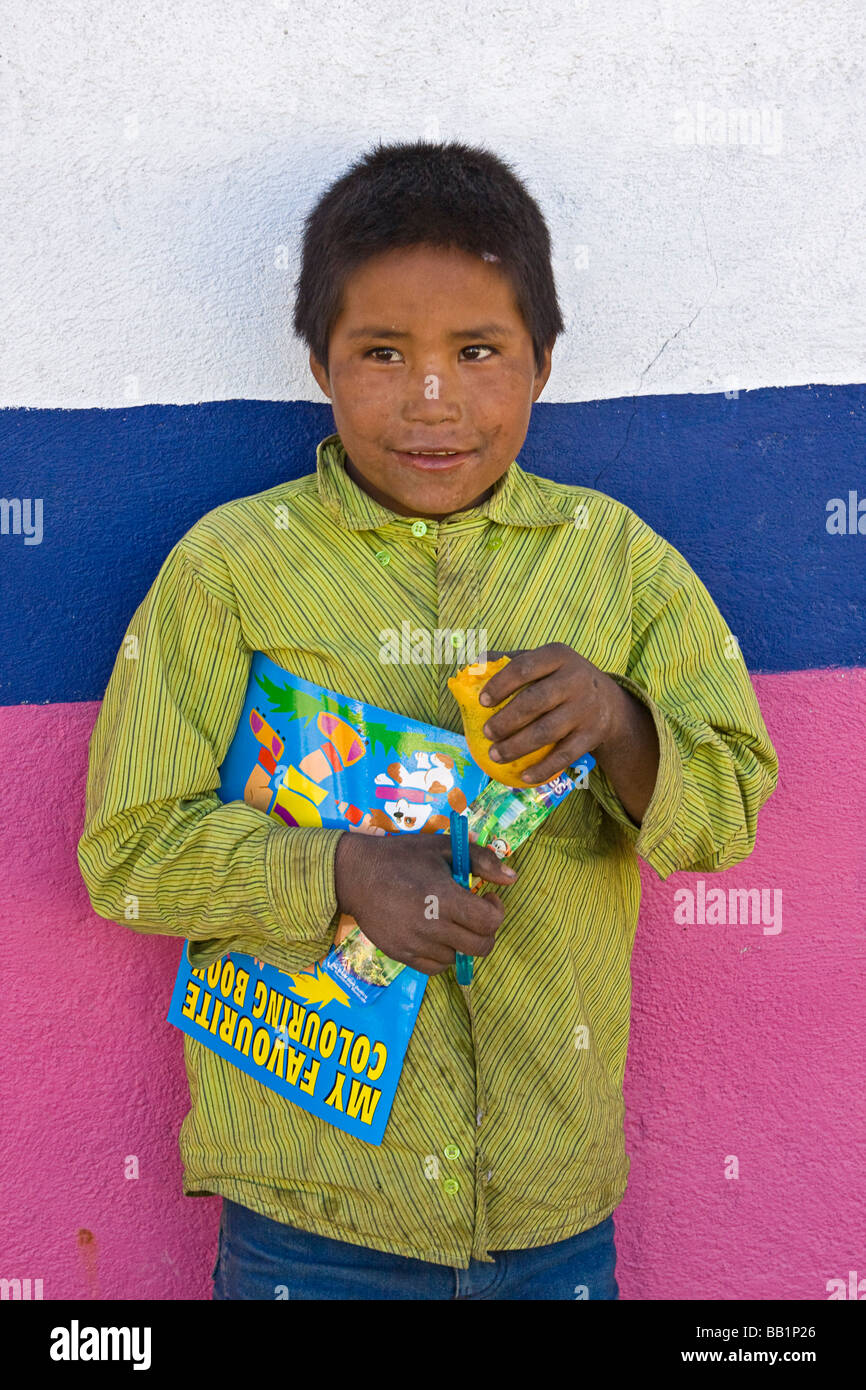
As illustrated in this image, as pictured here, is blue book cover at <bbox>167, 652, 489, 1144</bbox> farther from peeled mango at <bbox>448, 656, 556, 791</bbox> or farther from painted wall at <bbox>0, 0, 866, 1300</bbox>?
painted wall at <bbox>0, 0, 866, 1300</bbox>

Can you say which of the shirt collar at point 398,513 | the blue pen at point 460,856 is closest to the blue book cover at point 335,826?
the blue pen at point 460,856

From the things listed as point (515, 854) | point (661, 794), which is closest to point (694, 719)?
point (661, 794)

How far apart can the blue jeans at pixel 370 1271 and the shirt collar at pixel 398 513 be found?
93cm

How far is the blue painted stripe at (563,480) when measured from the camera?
2.00 meters

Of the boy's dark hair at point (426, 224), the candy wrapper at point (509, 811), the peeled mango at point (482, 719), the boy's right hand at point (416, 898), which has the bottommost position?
the boy's right hand at point (416, 898)

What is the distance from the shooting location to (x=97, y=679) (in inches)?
79.6

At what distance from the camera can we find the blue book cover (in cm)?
167

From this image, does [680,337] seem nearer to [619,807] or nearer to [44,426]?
[619,807]

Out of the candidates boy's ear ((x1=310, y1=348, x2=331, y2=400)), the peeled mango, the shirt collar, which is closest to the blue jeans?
the peeled mango

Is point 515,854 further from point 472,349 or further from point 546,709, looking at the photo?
point 472,349

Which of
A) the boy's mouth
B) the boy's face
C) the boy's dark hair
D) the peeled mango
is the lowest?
the peeled mango

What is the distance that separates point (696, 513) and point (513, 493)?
1.38 feet

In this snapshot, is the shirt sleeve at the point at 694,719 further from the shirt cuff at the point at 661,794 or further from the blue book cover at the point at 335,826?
the blue book cover at the point at 335,826

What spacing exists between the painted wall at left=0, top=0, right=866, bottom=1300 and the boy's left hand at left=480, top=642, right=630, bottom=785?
0.63m
